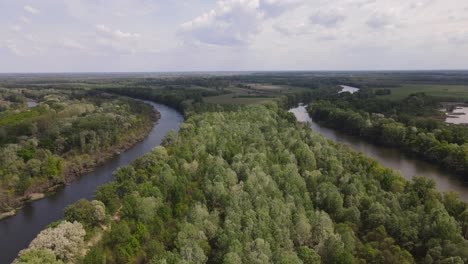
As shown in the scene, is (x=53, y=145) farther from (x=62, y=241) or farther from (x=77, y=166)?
(x=62, y=241)

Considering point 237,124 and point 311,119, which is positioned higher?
point 237,124

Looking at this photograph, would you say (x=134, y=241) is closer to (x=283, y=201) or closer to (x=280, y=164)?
(x=283, y=201)

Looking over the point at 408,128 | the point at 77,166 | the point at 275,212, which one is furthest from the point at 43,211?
the point at 408,128

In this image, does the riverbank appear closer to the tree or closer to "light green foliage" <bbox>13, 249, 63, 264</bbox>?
the tree

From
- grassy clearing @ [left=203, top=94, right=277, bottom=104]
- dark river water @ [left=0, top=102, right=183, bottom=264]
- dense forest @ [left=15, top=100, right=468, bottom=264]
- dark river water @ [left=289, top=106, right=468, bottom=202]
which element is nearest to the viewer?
dense forest @ [left=15, top=100, right=468, bottom=264]

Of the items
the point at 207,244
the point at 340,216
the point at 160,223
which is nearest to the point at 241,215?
the point at 207,244

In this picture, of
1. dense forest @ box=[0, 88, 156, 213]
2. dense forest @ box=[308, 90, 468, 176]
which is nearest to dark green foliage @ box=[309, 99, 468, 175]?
dense forest @ box=[308, 90, 468, 176]

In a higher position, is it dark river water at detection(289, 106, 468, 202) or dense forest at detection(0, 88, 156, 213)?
dense forest at detection(0, 88, 156, 213)
